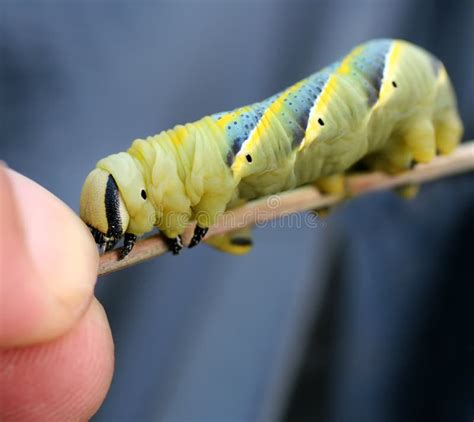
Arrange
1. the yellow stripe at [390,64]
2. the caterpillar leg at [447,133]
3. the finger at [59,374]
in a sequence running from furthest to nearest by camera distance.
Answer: the caterpillar leg at [447,133] → the yellow stripe at [390,64] → the finger at [59,374]

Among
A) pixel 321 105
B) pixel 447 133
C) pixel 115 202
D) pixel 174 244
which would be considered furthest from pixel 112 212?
pixel 447 133

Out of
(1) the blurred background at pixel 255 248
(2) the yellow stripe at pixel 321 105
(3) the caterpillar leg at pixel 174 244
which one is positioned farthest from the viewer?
(1) the blurred background at pixel 255 248

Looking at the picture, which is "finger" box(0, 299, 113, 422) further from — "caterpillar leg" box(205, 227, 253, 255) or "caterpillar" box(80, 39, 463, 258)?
"caterpillar leg" box(205, 227, 253, 255)

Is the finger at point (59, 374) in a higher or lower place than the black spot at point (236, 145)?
lower

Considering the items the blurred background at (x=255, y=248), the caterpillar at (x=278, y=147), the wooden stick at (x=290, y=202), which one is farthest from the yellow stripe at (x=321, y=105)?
the blurred background at (x=255, y=248)

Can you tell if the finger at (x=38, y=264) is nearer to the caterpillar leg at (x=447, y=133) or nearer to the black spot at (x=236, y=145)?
the black spot at (x=236, y=145)

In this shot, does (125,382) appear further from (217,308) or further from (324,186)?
(324,186)

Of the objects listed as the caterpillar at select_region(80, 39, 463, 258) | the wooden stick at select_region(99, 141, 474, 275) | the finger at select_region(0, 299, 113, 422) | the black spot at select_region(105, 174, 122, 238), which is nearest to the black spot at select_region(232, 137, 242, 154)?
the caterpillar at select_region(80, 39, 463, 258)

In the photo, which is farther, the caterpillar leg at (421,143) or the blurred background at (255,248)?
the blurred background at (255,248)
